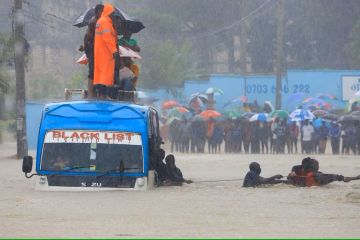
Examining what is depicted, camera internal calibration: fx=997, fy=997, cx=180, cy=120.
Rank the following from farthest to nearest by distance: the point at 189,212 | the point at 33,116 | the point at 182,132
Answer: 1. the point at 33,116
2. the point at 182,132
3. the point at 189,212

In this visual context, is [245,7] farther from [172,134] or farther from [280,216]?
[280,216]

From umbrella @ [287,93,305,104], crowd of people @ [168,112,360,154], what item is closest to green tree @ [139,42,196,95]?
umbrella @ [287,93,305,104]

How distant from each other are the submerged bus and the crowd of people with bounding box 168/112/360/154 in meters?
22.4

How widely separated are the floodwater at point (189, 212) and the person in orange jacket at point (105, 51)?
8.46 feet

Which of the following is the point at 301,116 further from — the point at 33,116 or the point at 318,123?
the point at 33,116

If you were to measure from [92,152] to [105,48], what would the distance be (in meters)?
2.49

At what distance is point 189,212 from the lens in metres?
16.1

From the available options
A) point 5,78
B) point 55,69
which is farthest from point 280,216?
point 55,69

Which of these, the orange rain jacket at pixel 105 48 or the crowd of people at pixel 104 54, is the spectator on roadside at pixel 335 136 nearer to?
the crowd of people at pixel 104 54

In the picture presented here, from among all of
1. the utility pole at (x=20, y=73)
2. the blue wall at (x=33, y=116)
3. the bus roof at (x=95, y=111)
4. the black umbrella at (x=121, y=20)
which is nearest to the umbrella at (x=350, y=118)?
the utility pole at (x=20, y=73)

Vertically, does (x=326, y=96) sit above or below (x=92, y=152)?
above

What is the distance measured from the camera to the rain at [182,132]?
1543 cm

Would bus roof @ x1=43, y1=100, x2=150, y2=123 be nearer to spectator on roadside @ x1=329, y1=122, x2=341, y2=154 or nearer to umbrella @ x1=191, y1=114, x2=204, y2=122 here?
spectator on roadside @ x1=329, y1=122, x2=341, y2=154

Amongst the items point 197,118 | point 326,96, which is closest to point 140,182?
point 197,118
